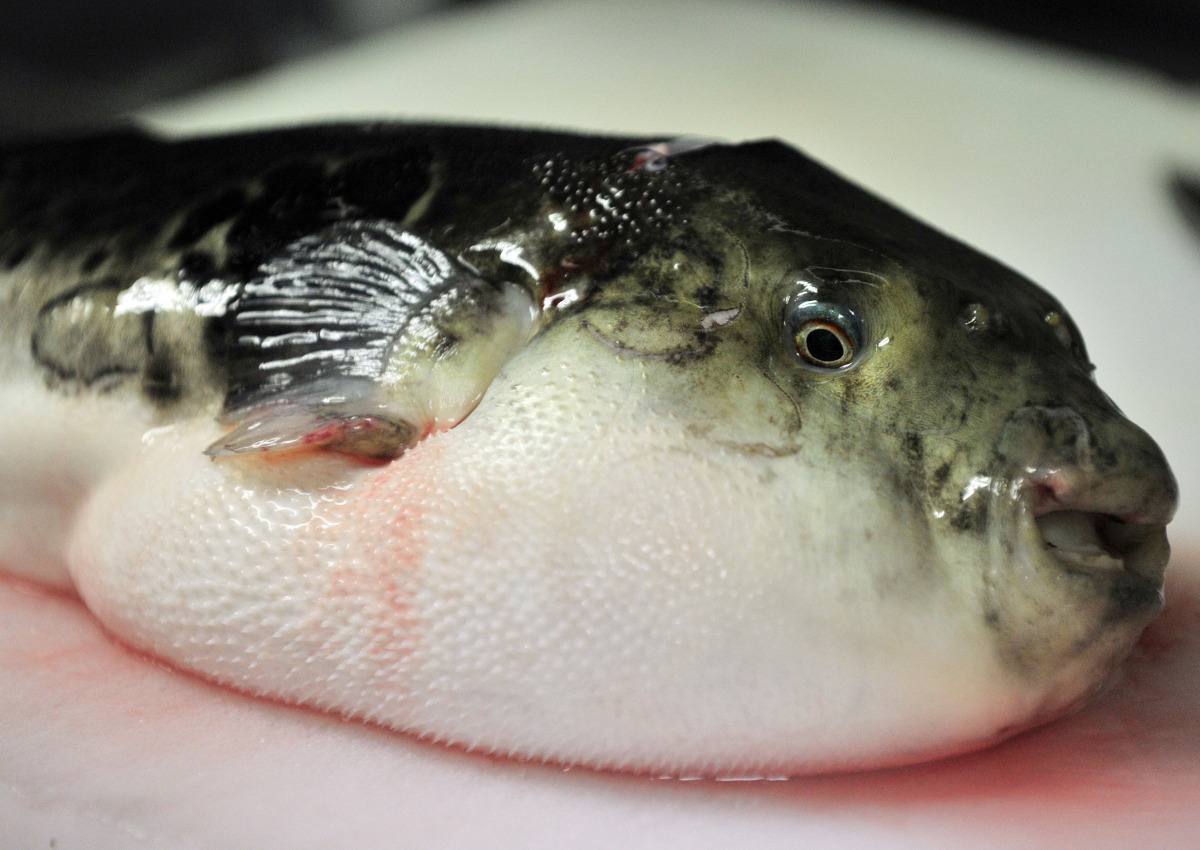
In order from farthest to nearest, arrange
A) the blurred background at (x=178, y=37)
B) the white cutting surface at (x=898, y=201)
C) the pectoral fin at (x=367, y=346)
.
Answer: the blurred background at (x=178, y=37)
the pectoral fin at (x=367, y=346)
the white cutting surface at (x=898, y=201)

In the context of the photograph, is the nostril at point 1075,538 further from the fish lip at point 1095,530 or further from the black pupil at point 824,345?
the black pupil at point 824,345

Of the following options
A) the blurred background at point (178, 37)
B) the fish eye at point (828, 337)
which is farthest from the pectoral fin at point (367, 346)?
the blurred background at point (178, 37)

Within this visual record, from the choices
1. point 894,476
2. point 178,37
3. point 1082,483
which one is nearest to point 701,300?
point 894,476

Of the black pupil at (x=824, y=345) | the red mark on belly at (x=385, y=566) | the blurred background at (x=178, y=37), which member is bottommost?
the red mark on belly at (x=385, y=566)

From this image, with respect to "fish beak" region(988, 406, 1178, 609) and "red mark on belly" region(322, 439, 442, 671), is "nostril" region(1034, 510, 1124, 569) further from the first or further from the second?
"red mark on belly" region(322, 439, 442, 671)

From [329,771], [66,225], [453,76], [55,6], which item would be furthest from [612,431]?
[55,6]

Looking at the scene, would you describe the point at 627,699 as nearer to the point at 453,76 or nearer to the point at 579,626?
the point at 579,626

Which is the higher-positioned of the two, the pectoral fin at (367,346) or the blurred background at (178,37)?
the blurred background at (178,37)
